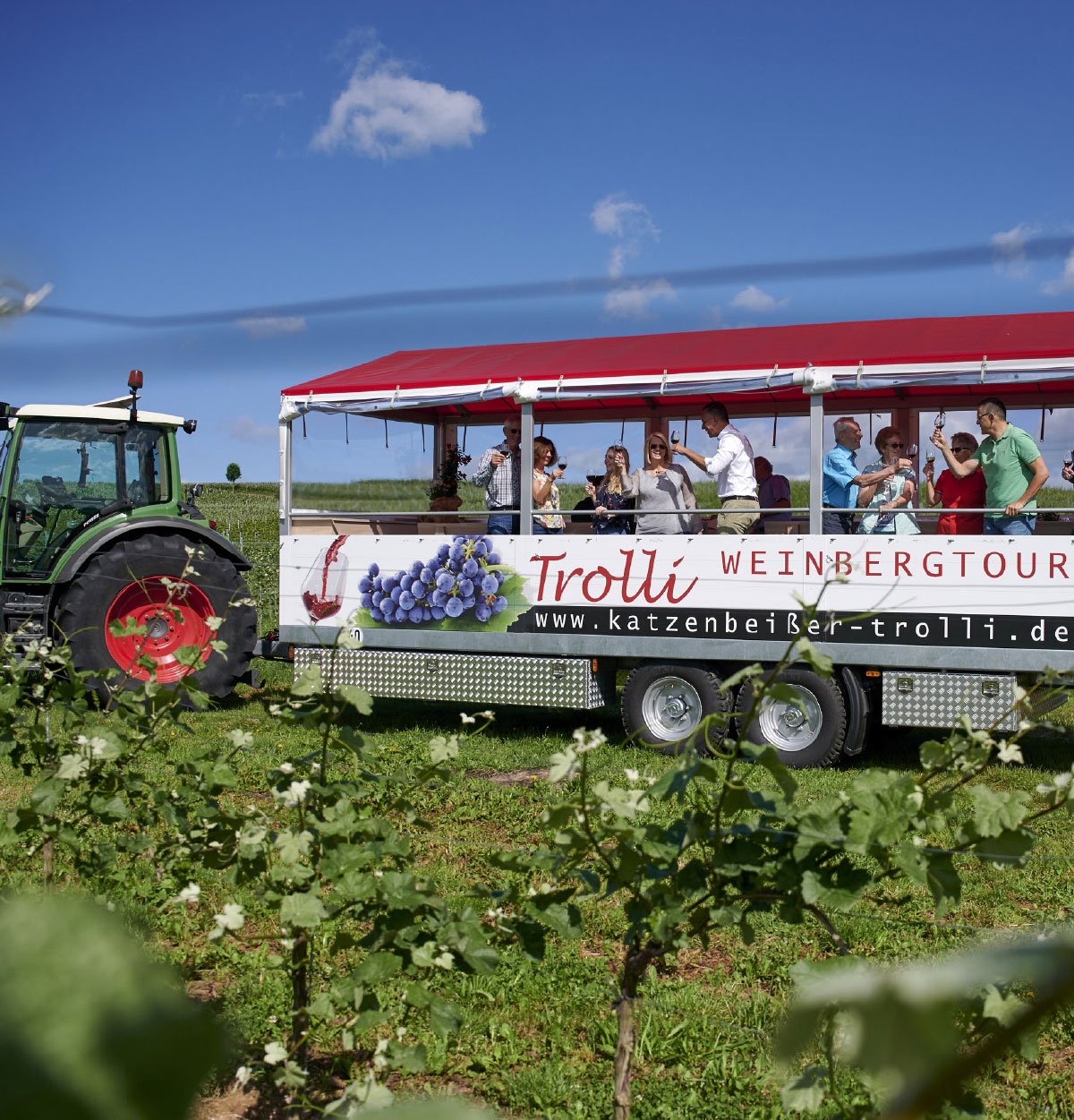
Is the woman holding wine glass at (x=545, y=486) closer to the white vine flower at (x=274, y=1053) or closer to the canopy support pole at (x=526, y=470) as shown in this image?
the canopy support pole at (x=526, y=470)

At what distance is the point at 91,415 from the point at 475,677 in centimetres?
436

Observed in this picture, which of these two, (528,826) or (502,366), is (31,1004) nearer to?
(528,826)

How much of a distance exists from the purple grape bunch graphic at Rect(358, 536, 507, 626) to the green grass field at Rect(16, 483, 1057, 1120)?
1.82m

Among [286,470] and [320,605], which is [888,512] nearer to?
[320,605]

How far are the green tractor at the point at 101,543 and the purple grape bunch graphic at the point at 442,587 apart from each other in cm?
166

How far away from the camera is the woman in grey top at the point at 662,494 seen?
305 inches

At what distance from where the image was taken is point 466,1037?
135 inches

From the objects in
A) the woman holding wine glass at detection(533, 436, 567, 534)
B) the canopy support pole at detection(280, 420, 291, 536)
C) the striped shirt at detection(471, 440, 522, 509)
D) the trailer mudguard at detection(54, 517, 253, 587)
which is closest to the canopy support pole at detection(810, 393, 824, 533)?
the woman holding wine glass at detection(533, 436, 567, 534)

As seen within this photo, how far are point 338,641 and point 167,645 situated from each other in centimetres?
798

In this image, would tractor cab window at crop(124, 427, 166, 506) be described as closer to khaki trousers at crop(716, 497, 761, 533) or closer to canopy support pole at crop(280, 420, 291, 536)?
canopy support pole at crop(280, 420, 291, 536)

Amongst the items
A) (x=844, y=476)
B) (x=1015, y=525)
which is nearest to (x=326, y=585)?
(x=844, y=476)

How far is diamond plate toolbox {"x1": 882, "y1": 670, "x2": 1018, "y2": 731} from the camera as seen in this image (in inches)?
268

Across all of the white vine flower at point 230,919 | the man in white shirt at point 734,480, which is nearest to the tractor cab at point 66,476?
the man in white shirt at point 734,480

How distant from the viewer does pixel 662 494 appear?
7961 millimetres
